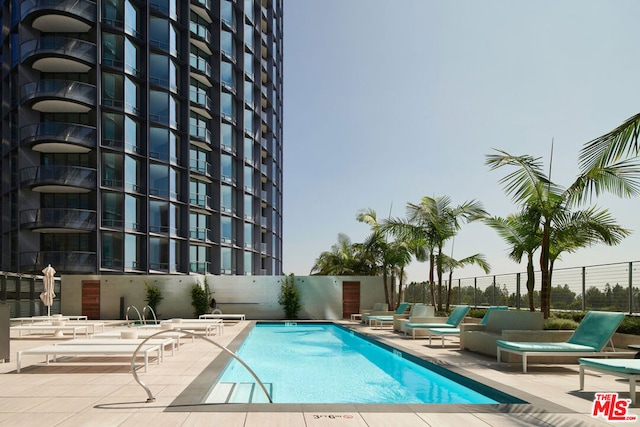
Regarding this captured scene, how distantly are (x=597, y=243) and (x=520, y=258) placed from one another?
249 centimetres

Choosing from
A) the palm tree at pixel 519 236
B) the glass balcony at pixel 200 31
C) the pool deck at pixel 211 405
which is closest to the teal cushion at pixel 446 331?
the palm tree at pixel 519 236

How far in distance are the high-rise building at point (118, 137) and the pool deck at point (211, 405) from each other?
21.5 m

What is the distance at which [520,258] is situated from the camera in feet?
47.7

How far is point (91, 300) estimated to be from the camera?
82.9 ft

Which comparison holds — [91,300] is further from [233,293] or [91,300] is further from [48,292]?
[48,292]

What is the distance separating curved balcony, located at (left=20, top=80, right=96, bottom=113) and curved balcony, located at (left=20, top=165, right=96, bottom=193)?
128 inches

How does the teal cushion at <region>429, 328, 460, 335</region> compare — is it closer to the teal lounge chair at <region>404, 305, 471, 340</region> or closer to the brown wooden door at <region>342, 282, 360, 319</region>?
the teal lounge chair at <region>404, 305, 471, 340</region>

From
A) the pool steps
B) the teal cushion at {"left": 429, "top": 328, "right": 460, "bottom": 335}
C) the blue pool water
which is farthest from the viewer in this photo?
the teal cushion at {"left": 429, "top": 328, "right": 460, "bottom": 335}

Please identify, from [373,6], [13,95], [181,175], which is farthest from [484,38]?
[13,95]

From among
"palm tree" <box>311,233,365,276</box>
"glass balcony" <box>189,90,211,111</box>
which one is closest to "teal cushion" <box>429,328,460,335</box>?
"palm tree" <box>311,233,365,276</box>

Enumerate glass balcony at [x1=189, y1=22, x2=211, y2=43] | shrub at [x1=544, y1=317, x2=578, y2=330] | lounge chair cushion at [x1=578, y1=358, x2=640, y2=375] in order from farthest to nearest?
glass balcony at [x1=189, y1=22, x2=211, y2=43] < shrub at [x1=544, y1=317, x2=578, y2=330] < lounge chair cushion at [x1=578, y1=358, x2=640, y2=375]

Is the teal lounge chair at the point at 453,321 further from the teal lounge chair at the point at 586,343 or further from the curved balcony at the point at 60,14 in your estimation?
the curved balcony at the point at 60,14

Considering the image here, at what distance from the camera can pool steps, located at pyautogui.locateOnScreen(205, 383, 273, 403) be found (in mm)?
7245

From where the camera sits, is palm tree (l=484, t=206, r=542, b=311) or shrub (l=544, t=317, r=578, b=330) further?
palm tree (l=484, t=206, r=542, b=311)
